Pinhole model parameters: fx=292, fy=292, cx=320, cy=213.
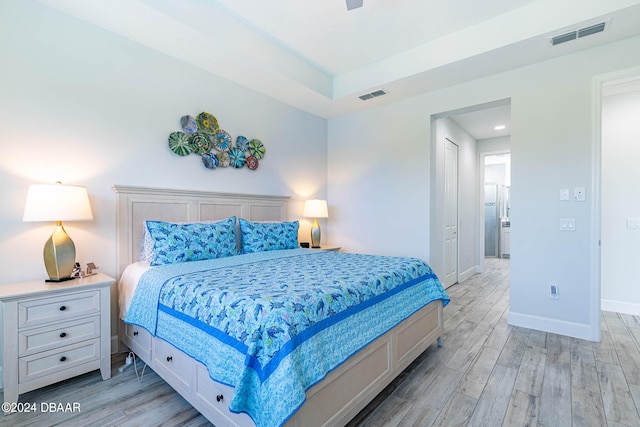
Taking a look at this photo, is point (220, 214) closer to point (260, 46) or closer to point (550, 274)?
point (260, 46)

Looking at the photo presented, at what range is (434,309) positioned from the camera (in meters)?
2.51

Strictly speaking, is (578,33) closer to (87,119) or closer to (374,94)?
(374,94)

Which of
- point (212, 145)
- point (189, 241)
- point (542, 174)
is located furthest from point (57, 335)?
point (542, 174)

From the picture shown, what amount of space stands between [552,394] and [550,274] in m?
1.39

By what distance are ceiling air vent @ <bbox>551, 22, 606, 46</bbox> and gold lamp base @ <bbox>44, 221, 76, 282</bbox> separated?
166 inches

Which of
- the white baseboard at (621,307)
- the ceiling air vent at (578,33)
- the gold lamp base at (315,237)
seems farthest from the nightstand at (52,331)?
the white baseboard at (621,307)

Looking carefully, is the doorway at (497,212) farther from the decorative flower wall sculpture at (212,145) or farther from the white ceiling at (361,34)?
the decorative flower wall sculpture at (212,145)

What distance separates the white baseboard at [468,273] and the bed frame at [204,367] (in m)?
2.71

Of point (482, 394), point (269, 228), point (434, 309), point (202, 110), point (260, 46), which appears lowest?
point (482, 394)

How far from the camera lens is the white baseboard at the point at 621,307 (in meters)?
3.34

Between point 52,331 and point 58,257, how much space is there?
1.61ft

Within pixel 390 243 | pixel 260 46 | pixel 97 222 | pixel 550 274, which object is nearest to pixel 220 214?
pixel 97 222

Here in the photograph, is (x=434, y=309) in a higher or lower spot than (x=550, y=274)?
lower

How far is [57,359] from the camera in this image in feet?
6.29
